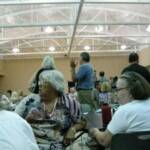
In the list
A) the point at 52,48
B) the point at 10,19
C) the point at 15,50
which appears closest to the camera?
the point at 10,19

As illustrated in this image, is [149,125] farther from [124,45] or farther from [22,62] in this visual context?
[22,62]

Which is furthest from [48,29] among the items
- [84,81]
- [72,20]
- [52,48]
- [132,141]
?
[132,141]

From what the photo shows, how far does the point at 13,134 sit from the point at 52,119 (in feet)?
4.47

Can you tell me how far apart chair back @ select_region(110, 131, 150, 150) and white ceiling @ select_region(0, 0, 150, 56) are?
5.74m

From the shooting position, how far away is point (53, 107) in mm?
3307

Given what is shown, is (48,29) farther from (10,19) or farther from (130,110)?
(130,110)

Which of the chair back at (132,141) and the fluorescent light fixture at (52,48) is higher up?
the fluorescent light fixture at (52,48)

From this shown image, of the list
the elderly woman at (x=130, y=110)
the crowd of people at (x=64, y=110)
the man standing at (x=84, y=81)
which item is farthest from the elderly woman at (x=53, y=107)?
the man standing at (x=84, y=81)

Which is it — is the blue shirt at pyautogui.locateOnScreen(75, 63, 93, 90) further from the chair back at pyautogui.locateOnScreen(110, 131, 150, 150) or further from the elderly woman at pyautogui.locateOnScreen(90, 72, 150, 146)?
the chair back at pyautogui.locateOnScreen(110, 131, 150, 150)

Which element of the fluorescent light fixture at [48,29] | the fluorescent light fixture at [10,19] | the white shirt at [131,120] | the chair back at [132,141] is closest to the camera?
the chair back at [132,141]

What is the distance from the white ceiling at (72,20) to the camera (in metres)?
8.52

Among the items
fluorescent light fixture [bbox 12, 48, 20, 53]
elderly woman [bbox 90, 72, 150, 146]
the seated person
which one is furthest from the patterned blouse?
fluorescent light fixture [bbox 12, 48, 20, 53]

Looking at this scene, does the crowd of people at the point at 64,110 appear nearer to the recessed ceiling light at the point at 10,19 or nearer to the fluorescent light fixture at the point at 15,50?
the recessed ceiling light at the point at 10,19

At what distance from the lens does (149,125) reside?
2580 mm
